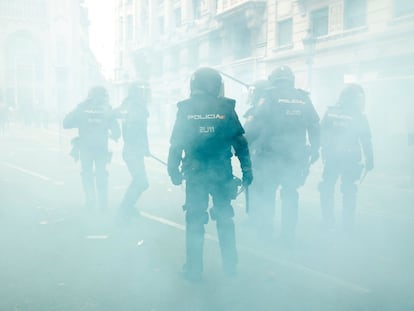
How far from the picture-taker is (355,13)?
13617 millimetres

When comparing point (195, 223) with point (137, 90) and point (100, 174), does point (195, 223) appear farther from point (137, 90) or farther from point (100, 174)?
point (100, 174)

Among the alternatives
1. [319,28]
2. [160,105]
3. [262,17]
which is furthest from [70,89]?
[319,28]

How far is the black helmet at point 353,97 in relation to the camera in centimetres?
484

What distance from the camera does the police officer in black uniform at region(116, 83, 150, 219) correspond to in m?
5.21

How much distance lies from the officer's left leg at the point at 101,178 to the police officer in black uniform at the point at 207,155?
98.9 inches

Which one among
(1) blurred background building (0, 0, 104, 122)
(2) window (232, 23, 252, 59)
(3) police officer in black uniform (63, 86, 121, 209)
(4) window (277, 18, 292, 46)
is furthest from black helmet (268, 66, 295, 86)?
(1) blurred background building (0, 0, 104, 122)

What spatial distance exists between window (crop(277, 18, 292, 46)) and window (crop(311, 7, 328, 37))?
154 centimetres

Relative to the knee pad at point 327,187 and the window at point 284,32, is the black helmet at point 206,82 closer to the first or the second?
the knee pad at point 327,187

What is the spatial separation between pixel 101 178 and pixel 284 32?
13.4m

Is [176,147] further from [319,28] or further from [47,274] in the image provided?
[319,28]

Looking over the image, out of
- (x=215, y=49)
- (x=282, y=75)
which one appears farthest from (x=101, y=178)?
(x=215, y=49)

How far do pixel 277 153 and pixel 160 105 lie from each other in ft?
79.2

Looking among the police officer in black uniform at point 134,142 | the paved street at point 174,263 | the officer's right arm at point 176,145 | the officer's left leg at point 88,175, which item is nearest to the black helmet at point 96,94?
the police officer in black uniform at point 134,142

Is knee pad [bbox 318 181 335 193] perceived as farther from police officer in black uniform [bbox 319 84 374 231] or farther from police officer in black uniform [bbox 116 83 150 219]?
police officer in black uniform [bbox 116 83 150 219]
